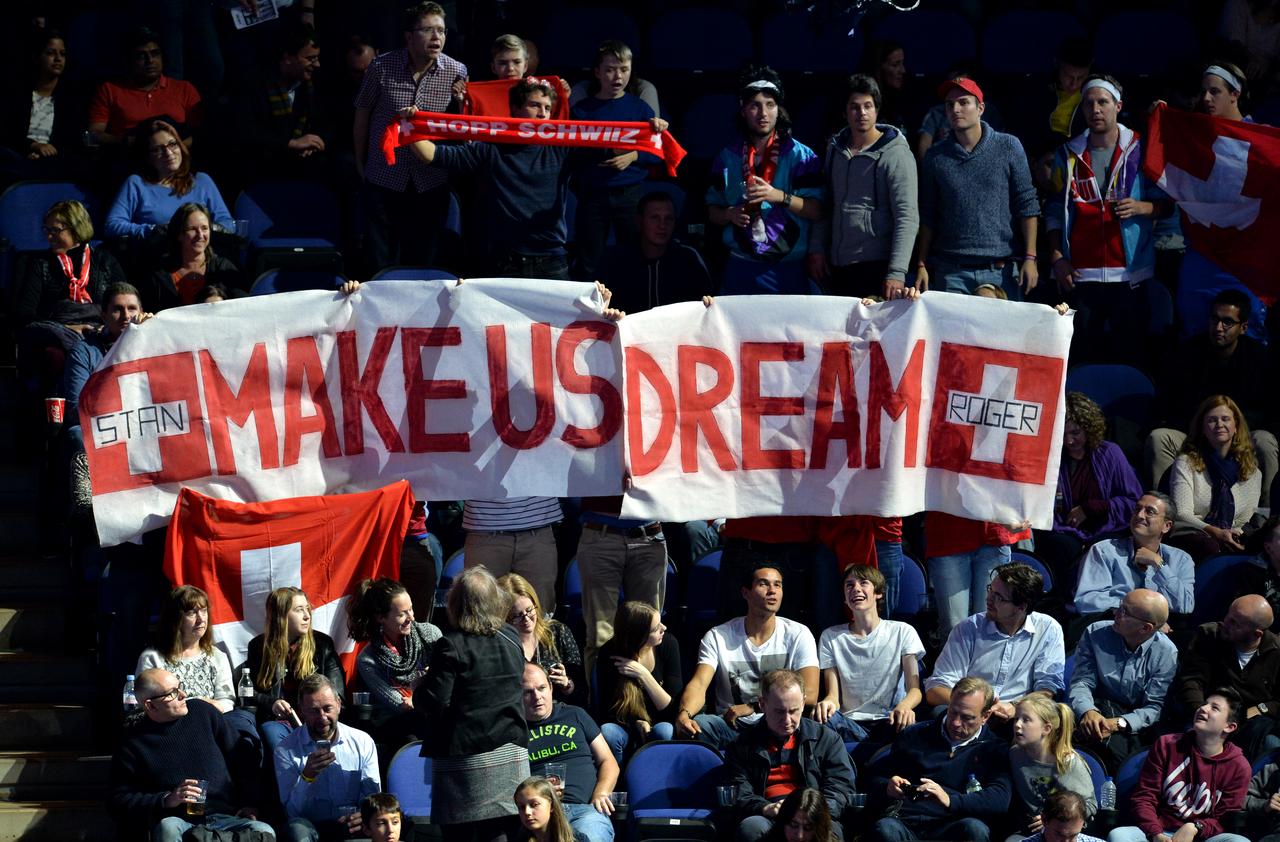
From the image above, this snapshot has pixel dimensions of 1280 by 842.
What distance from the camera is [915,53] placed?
1616 centimetres

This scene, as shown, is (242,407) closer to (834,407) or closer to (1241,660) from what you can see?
(834,407)

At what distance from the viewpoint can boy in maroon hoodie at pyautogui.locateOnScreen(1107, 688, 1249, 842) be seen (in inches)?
407

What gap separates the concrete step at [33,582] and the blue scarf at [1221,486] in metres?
6.78

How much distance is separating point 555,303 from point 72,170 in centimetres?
479

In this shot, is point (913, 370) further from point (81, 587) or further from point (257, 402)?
point (81, 587)

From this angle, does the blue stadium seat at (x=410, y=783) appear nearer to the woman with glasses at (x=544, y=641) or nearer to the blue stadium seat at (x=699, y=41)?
the woman with glasses at (x=544, y=641)

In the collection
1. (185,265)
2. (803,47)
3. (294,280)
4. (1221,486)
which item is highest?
(803,47)

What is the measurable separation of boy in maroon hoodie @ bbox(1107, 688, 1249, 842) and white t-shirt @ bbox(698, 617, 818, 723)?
71.3 inches

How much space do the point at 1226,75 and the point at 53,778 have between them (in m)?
8.59

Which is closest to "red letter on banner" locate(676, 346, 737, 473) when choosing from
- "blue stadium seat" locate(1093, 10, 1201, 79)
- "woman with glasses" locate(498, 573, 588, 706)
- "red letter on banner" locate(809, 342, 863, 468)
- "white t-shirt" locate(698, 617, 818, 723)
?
"red letter on banner" locate(809, 342, 863, 468)

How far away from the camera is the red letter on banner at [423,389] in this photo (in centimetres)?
1155

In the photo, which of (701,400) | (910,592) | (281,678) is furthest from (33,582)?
(910,592)

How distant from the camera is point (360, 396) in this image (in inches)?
455

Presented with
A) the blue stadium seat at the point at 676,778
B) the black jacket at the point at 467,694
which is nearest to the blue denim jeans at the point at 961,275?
the blue stadium seat at the point at 676,778
